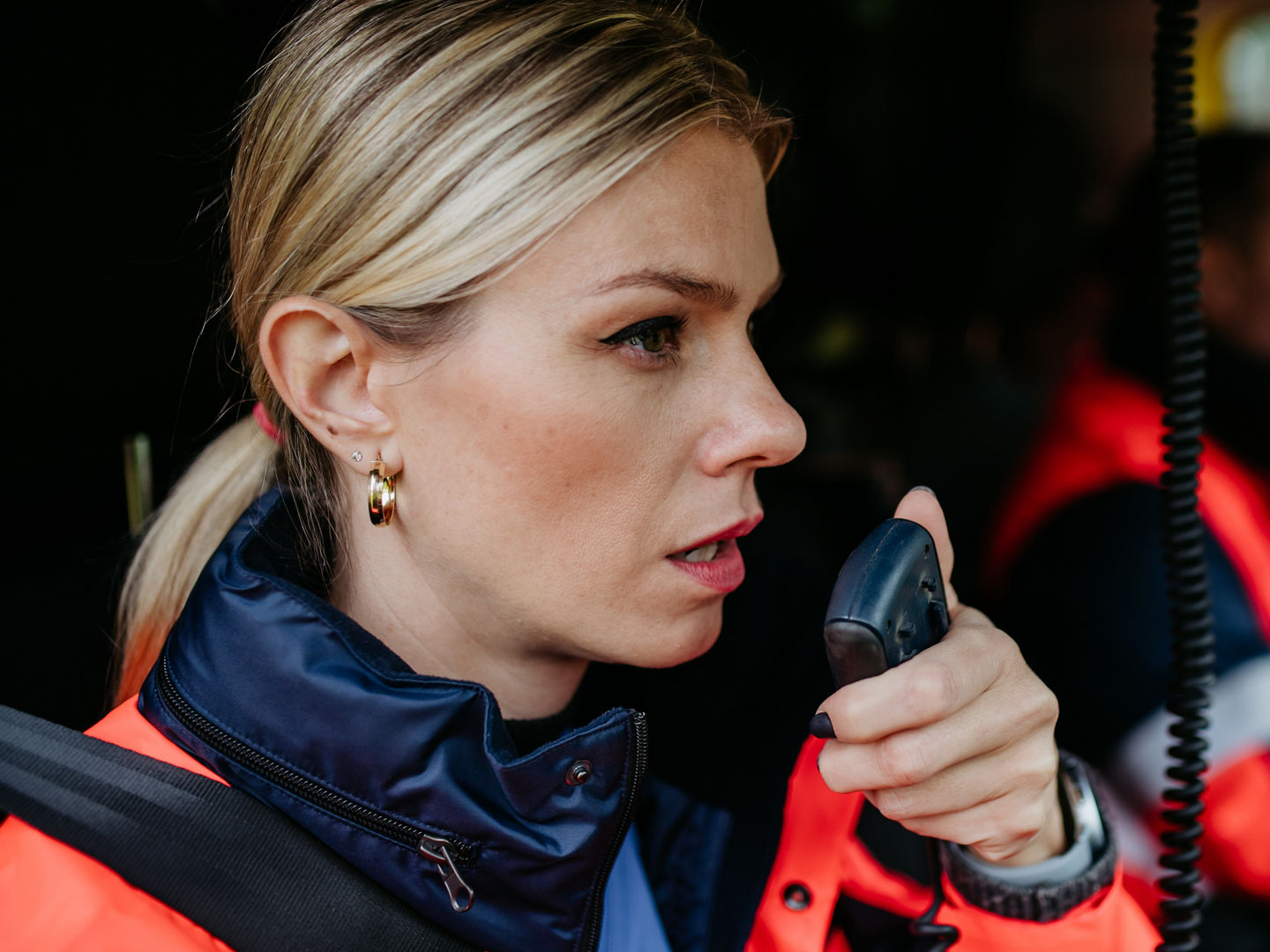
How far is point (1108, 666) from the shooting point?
66.1 inches

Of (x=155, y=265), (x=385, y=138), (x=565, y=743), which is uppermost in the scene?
(x=385, y=138)

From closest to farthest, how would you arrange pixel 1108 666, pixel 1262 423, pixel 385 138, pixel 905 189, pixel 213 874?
pixel 213 874 < pixel 385 138 < pixel 1108 666 < pixel 1262 423 < pixel 905 189

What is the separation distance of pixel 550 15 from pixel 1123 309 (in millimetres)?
1501

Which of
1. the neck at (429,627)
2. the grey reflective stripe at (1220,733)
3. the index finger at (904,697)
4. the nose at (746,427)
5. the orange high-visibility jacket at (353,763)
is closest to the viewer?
the index finger at (904,697)

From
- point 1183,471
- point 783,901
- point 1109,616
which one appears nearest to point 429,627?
point 783,901

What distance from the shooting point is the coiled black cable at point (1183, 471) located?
98cm

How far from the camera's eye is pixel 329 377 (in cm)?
105

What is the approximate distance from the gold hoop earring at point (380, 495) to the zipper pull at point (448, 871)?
1.08 feet

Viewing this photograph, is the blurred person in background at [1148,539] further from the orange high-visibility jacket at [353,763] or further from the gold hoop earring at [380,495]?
the gold hoop earring at [380,495]

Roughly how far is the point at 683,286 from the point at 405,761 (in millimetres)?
533

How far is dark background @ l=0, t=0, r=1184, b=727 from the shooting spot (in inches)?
41.4

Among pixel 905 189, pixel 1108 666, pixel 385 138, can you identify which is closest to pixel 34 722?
pixel 385 138

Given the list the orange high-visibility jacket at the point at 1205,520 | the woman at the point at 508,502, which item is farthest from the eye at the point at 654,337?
the orange high-visibility jacket at the point at 1205,520

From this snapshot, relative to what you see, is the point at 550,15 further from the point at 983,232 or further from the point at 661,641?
the point at 983,232
